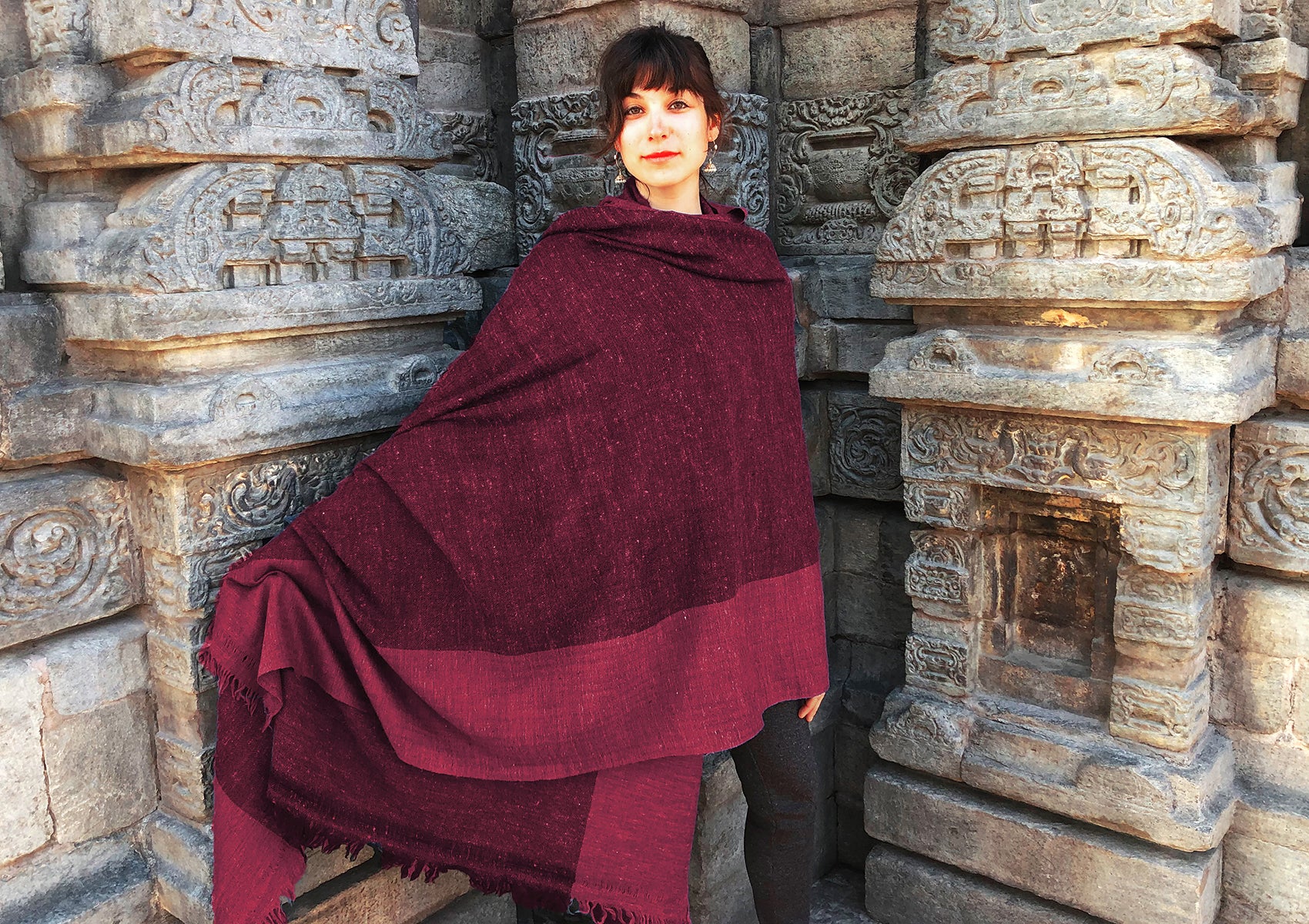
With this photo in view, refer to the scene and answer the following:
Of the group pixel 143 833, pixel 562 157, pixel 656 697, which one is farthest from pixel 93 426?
pixel 562 157

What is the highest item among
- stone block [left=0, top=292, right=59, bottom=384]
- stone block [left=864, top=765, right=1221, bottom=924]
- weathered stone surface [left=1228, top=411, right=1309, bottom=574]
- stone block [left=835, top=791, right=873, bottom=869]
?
stone block [left=0, top=292, right=59, bottom=384]

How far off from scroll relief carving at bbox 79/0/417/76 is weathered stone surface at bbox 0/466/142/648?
30.8 inches

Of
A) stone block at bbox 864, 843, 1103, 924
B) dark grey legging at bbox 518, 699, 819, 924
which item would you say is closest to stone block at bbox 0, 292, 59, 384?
dark grey legging at bbox 518, 699, 819, 924

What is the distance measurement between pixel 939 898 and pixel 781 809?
2.95 feet

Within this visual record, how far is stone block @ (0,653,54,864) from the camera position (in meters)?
1.96

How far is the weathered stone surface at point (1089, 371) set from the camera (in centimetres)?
224

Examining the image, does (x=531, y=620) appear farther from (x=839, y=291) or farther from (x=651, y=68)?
(x=839, y=291)

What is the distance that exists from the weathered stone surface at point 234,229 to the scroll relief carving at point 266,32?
20cm

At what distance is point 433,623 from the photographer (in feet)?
6.39

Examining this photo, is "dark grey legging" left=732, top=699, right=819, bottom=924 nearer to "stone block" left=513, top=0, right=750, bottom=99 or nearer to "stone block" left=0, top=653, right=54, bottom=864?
"stone block" left=0, top=653, right=54, bottom=864

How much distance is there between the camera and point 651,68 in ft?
6.73

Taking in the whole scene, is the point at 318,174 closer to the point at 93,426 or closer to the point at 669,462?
the point at 93,426

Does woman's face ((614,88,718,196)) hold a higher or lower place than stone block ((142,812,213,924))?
higher

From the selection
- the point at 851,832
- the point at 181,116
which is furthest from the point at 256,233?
the point at 851,832
